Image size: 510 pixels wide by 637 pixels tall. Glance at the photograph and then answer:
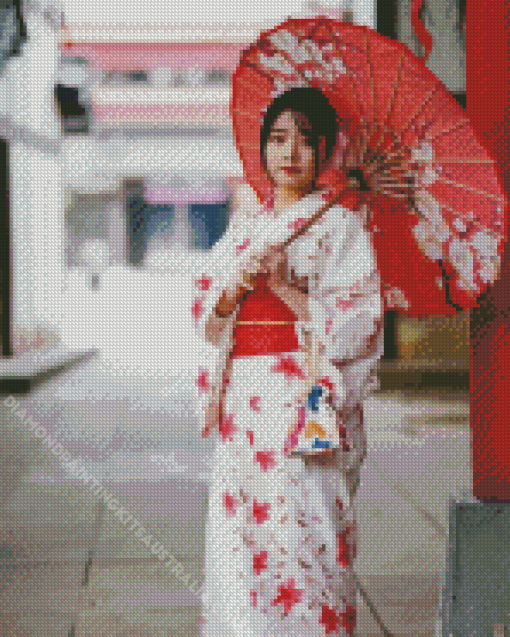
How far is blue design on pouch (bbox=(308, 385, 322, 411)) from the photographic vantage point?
2.05 m

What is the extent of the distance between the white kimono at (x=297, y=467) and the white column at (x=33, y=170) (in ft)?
29.8

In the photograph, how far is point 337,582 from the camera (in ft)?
6.84

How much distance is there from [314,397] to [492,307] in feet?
2.28

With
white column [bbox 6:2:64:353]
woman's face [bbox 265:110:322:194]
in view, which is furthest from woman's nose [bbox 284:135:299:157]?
white column [bbox 6:2:64:353]

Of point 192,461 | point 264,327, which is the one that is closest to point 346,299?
point 264,327

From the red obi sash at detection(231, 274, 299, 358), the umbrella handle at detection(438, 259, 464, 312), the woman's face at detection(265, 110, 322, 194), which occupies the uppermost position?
the woman's face at detection(265, 110, 322, 194)

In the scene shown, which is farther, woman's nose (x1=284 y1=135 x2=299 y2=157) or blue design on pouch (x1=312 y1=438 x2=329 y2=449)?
woman's nose (x1=284 y1=135 x2=299 y2=157)

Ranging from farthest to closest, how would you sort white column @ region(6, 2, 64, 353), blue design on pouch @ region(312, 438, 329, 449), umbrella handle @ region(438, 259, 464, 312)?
white column @ region(6, 2, 64, 353) → umbrella handle @ region(438, 259, 464, 312) → blue design on pouch @ region(312, 438, 329, 449)

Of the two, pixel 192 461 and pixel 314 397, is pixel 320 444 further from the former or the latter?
pixel 192 461

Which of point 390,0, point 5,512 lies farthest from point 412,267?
point 390,0

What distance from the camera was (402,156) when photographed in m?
2.31

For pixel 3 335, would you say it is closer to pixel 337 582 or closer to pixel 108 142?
pixel 337 582

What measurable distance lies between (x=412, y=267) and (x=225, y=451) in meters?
0.79

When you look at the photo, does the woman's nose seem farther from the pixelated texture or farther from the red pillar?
the red pillar
